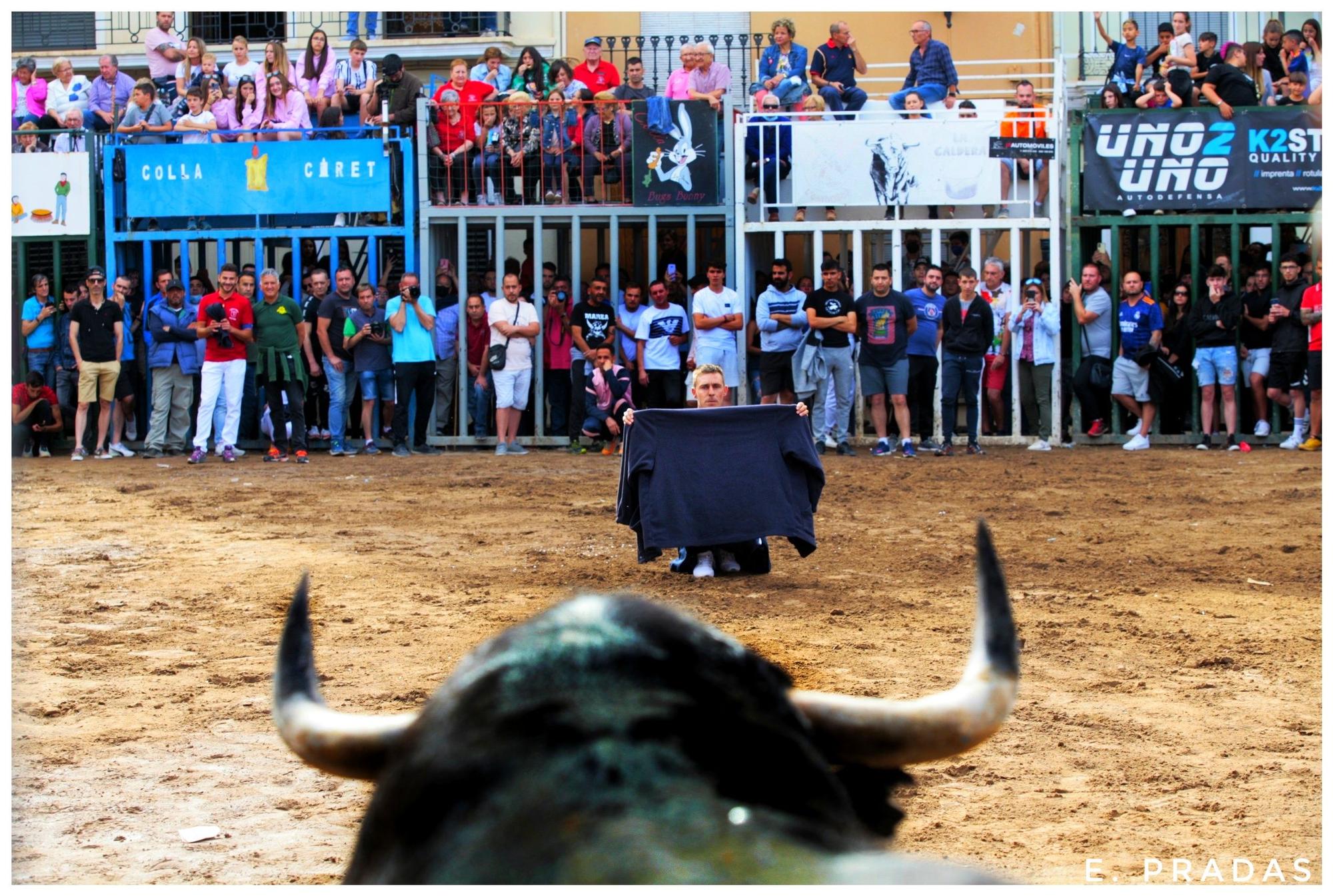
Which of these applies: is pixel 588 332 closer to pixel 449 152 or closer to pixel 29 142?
pixel 449 152

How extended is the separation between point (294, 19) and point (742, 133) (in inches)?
306

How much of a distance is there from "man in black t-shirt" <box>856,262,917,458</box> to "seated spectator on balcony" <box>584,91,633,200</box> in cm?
305

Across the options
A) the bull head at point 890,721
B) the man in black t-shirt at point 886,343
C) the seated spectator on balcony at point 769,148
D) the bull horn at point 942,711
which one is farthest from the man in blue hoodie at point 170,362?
the bull horn at point 942,711

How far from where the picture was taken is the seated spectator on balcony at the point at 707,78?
1622 centimetres

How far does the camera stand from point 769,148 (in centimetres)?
1614

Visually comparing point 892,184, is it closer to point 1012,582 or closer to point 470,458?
point 470,458

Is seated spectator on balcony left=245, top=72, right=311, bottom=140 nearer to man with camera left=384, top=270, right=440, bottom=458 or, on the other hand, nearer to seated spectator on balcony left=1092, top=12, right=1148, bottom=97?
man with camera left=384, top=270, right=440, bottom=458

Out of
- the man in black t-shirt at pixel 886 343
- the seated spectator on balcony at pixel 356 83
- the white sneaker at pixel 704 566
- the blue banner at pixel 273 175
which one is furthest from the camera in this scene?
the seated spectator on balcony at pixel 356 83

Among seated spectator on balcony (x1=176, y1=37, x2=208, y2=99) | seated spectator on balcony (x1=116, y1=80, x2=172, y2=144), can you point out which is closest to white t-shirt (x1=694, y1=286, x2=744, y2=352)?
seated spectator on balcony (x1=116, y1=80, x2=172, y2=144)

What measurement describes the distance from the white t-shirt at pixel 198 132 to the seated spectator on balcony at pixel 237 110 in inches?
2.8

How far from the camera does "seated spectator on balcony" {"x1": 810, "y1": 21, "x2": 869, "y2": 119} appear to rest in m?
16.2

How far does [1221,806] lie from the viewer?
486cm

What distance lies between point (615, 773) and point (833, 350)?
45.1 ft

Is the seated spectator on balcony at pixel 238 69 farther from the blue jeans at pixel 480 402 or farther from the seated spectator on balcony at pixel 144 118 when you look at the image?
the blue jeans at pixel 480 402
